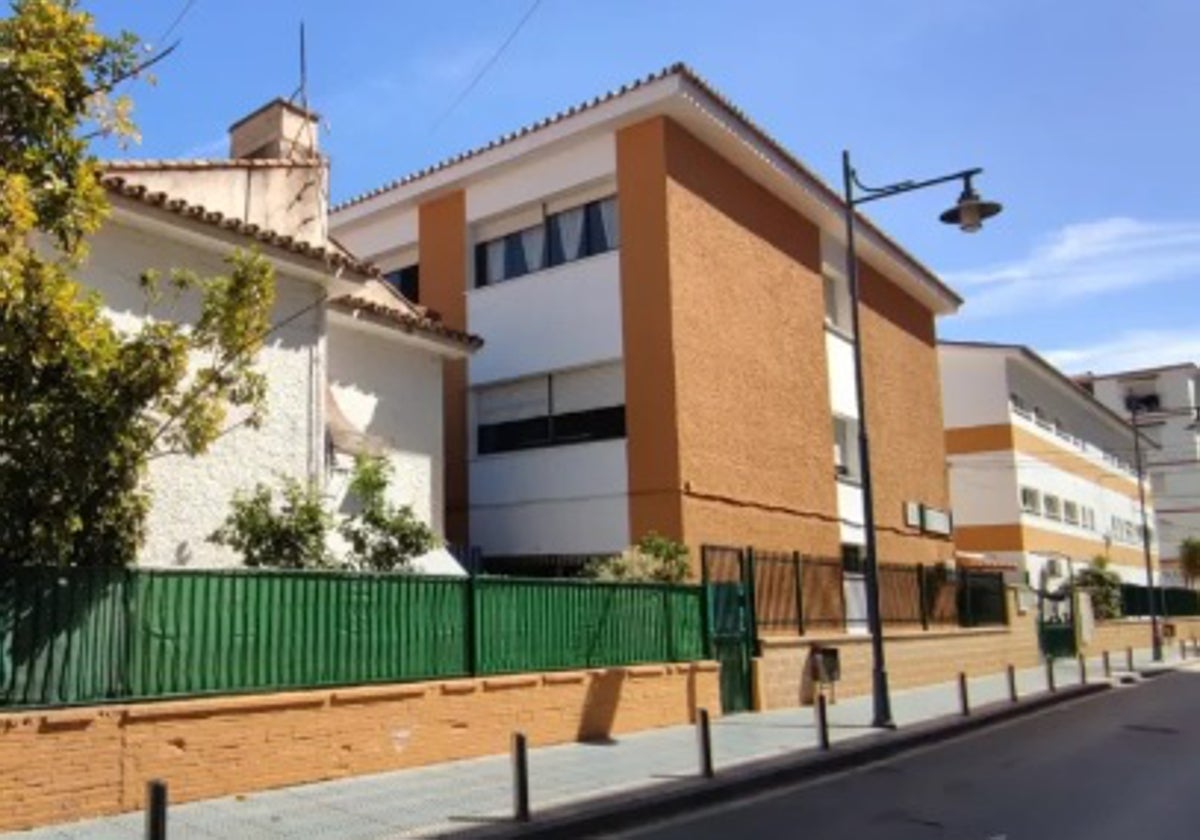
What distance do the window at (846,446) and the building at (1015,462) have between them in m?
14.1

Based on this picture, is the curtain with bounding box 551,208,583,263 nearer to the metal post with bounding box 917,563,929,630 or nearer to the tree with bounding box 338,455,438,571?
the tree with bounding box 338,455,438,571

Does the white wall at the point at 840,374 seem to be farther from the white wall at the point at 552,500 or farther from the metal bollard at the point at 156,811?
the metal bollard at the point at 156,811

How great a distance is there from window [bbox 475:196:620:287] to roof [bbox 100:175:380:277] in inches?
217

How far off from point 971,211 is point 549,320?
7691 mm

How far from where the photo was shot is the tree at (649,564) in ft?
54.4

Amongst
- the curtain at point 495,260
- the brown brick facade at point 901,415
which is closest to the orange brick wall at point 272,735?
the curtain at point 495,260

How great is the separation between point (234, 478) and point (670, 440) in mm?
7398

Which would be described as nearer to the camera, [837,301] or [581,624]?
[581,624]

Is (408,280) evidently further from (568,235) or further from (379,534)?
(379,534)

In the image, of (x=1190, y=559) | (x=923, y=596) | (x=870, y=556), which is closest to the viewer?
(x=870, y=556)

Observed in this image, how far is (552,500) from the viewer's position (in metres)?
20.0

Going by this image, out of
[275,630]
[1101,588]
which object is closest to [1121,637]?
[1101,588]

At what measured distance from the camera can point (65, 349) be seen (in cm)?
844

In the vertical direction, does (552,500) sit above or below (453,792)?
above
